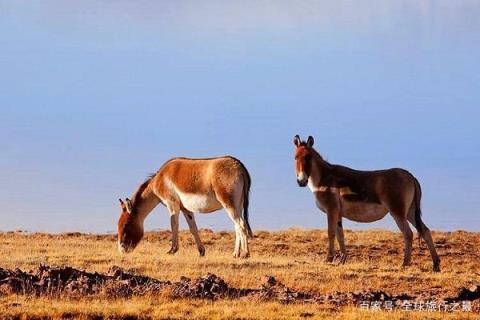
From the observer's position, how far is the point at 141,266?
20.5 m

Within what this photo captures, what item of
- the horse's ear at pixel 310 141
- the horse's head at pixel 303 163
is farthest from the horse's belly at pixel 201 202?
the horse's ear at pixel 310 141

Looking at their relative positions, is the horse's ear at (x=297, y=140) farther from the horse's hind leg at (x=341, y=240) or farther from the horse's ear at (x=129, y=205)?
the horse's ear at (x=129, y=205)

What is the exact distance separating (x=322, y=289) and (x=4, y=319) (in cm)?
697

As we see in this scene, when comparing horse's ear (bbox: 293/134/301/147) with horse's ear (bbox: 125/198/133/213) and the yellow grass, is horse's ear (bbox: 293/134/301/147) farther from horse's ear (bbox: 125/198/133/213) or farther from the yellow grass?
horse's ear (bbox: 125/198/133/213)

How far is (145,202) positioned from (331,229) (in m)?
6.25

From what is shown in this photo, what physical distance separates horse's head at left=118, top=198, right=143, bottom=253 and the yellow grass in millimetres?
533

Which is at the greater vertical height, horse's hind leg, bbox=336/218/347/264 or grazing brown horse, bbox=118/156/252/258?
grazing brown horse, bbox=118/156/252/258

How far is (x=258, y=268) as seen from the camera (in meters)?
20.5

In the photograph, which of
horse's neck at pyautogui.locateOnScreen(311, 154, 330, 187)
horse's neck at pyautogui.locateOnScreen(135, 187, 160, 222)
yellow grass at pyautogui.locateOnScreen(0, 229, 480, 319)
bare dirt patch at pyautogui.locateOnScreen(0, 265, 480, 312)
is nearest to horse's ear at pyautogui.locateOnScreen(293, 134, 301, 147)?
horse's neck at pyautogui.locateOnScreen(311, 154, 330, 187)

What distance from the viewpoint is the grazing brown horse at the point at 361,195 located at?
22812 millimetres

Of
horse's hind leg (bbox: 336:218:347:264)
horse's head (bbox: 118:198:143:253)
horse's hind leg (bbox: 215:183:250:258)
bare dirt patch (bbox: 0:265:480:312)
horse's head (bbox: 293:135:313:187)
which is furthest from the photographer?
horse's head (bbox: 118:198:143:253)

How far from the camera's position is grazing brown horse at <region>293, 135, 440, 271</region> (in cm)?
2281

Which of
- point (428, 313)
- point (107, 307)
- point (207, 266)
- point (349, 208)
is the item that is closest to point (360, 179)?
point (349, 208)

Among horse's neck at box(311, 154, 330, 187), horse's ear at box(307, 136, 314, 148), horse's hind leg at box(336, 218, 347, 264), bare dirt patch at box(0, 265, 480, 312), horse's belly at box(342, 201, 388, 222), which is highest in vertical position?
horse's ear at box(307, 136, 314, 148)
